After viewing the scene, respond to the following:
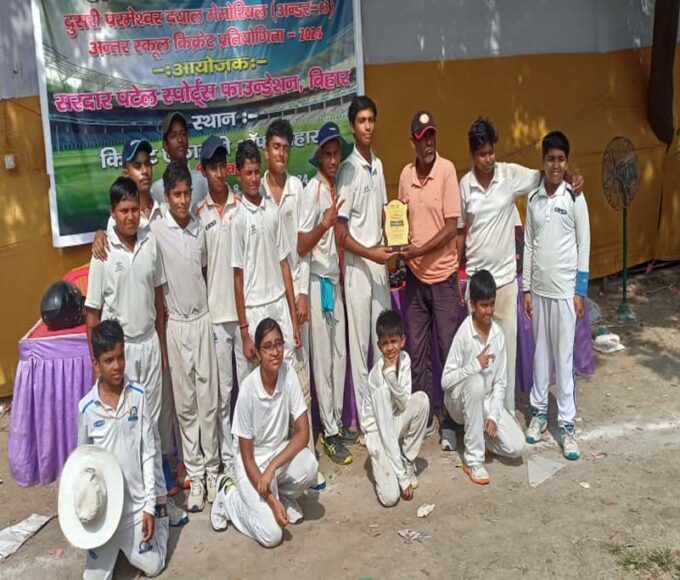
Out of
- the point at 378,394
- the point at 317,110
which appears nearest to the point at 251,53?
the point at 317,110

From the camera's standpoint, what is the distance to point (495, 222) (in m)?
4.98

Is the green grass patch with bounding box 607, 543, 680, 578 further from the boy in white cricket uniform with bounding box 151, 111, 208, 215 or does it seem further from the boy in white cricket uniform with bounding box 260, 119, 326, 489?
the boy in white cricket uniform with bounding box 151, 111, 208, 215

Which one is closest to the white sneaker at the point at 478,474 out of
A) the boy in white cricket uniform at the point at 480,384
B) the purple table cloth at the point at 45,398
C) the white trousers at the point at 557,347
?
the boy in white cricket uniform at the point at 480,384

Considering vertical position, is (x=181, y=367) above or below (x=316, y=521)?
above

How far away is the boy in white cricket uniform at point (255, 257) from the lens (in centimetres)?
446

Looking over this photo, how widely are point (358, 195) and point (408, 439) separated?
5.08 ft

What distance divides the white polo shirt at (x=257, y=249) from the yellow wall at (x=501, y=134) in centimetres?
257

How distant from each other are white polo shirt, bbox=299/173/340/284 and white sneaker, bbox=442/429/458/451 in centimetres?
127

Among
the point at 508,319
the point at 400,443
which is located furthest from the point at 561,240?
the point at 400,443

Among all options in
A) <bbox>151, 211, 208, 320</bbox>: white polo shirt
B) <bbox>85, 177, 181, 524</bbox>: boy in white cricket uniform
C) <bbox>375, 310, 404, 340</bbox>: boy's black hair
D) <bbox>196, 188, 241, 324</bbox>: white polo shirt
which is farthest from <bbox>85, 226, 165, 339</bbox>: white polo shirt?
<bbox>375, 310, 404, 340</bbox>: boy's black hair

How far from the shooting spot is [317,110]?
23.3 ft

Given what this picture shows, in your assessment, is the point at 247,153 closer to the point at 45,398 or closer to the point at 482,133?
the point at 482,133

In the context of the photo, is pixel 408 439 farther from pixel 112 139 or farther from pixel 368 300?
pixel 112 139

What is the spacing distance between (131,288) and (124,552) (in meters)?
1.37
